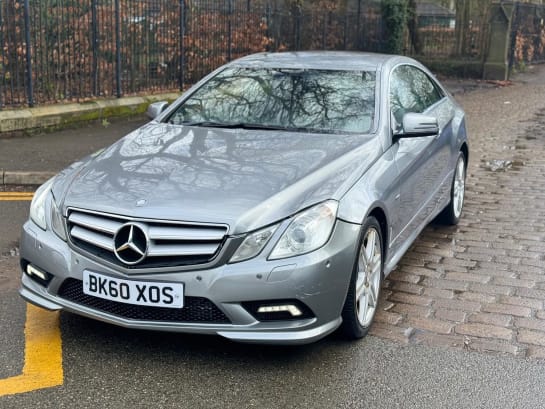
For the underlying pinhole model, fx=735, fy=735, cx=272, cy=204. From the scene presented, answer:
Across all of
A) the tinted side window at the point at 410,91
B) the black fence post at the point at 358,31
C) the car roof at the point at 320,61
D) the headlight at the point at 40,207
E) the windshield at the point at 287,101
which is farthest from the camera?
the black fence post at the point at 358,31

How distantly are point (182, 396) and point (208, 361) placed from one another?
0.39 metres

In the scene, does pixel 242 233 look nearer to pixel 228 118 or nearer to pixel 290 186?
pixel 290 186

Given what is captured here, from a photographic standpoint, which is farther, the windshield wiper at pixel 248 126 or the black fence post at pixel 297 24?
the black fence post at pixel 297 24

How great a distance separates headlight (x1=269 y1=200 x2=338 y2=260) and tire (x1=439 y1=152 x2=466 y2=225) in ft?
9.87

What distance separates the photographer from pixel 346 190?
4.00 m

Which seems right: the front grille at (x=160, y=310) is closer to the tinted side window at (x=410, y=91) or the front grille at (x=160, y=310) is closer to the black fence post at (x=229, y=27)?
the tinted side window at (x=410, y=91)

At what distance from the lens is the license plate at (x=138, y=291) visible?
360cm

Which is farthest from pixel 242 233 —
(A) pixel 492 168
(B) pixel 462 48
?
(B) pixel 462 48

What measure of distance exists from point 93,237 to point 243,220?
0.80 meters

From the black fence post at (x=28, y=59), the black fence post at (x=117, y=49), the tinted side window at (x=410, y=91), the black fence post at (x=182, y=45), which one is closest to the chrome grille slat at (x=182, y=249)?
the tinted side window at (x=410, y=91)

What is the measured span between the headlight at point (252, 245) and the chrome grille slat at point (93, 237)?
2.13 feet

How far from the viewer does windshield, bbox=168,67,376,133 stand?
497 centimetres

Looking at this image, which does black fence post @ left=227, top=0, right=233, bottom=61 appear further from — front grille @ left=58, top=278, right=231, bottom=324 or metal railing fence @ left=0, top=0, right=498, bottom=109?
front grille @ left=58, top=278, right=231, bottom=324

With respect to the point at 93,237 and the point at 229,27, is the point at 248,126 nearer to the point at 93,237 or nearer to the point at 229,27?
the point at 93,237
